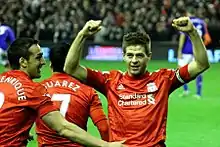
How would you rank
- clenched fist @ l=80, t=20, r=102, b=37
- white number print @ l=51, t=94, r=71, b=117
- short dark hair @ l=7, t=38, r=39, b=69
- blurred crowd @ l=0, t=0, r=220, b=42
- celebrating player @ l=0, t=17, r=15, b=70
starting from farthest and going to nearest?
blurred crowd @ l=0, t=0, r=220, b=42
celebrating player @ l=0, t=17, r=15, b=70
white number print @ l=51, t=94, r=71, b=117
clenched fist @ l=80, t=20, r=102, b=37
short dark hair @ l=7, t=38, r=39, b=69

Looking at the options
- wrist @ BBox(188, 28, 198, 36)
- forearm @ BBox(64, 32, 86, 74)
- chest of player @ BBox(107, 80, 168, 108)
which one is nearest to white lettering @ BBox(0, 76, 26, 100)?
forearm @ BBox(64, 32, 86, 74)

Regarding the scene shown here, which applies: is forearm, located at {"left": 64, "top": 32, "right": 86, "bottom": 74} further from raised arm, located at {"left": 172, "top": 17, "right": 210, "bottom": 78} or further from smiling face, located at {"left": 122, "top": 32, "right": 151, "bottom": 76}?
raised arm, located at {"left": 172, "top": 17, "right": 210, "bottom": 78}

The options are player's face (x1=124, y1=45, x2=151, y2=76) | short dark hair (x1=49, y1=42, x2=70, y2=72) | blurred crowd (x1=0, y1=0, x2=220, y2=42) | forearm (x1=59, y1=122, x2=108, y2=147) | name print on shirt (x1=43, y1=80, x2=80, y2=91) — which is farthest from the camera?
blurred crowd (x1=0, y1=0, x2=220, y2=42)

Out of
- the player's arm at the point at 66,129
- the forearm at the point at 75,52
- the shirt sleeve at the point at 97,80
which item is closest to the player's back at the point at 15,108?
the player's arm at the point at 66,129

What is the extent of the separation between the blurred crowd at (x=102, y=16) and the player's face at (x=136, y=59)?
67.8 feet

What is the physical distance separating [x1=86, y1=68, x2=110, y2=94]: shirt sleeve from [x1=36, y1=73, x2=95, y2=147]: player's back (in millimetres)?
330

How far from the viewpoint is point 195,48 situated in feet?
21.0

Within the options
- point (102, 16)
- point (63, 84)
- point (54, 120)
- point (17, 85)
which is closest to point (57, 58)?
point (63, 84)

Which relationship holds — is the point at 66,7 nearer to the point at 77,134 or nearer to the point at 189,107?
the point at 189,107

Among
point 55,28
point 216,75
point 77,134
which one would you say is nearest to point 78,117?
point 77,134

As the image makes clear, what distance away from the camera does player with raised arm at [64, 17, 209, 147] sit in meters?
6.30

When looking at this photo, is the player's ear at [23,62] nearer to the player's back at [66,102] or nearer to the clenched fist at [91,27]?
the clenched fist at [91,27]

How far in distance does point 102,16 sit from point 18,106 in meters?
23.4

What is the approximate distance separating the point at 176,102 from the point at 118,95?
32.1 feet
